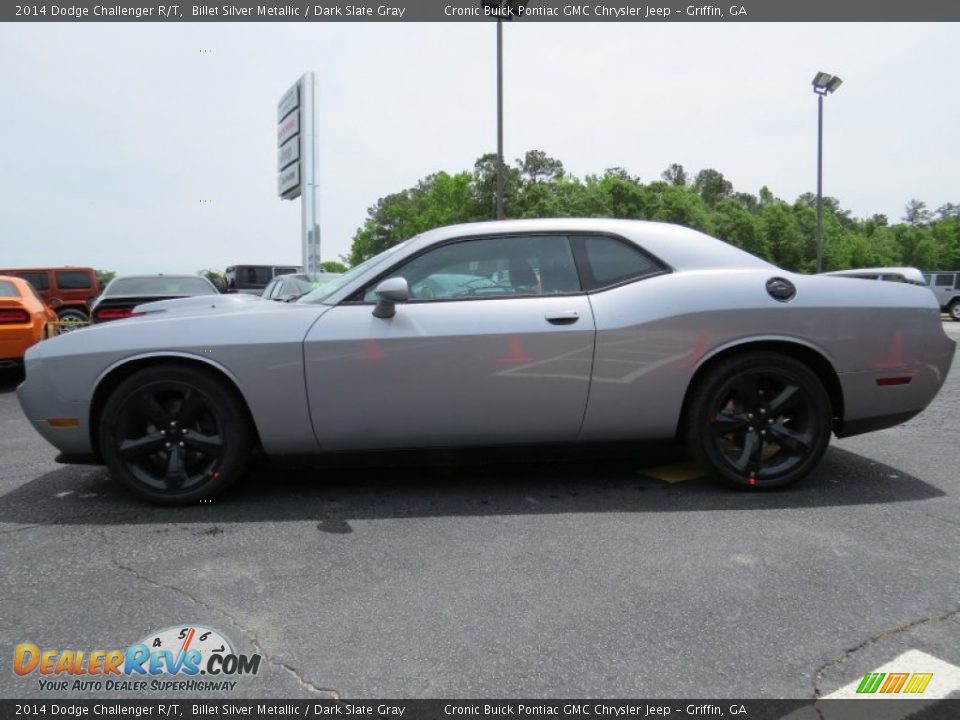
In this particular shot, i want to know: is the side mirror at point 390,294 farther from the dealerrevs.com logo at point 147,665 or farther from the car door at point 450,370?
the dealerrevs.com logo at point 147,665

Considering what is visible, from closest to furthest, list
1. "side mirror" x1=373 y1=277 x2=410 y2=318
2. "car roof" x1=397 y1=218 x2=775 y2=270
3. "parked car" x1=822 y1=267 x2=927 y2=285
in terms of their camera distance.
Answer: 1. "side mirror" x1=373 y1=277 x2=410 y2=318
2. "car roof" x1=397 y1=218 x2=775 y2=270
3. "parked car" x1=822 y1=267 x2=927 y2=285

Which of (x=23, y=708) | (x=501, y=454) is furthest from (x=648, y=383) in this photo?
(x=23, y=708)

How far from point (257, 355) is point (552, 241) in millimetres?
1568

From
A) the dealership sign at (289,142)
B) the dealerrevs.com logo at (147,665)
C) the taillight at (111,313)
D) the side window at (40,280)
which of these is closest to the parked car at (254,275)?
the dealership sign at (289,142)

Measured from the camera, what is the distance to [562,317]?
317cm

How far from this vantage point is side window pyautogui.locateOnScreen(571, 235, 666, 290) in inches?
131

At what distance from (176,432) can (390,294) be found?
1.24m

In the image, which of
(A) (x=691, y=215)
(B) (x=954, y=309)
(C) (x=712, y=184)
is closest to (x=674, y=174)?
(C) (x=712, y=184)

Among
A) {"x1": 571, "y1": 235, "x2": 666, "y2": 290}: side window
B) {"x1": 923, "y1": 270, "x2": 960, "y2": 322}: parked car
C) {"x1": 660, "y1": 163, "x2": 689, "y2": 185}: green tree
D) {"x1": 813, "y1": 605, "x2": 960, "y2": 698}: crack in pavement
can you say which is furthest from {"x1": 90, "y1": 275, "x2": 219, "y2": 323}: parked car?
{"x1": 660, "y1": 163, "x2": 689, "y2": 185}: green tree

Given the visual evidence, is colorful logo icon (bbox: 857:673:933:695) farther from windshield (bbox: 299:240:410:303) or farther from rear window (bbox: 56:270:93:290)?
rear window (bbox: 56:270:93:290)

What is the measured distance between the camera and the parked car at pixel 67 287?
17.6m

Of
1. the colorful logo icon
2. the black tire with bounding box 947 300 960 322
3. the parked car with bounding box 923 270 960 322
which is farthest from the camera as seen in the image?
the black tire with bounding box 947 300 960 322

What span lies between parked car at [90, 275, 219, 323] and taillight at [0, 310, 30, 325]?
1.16 m
